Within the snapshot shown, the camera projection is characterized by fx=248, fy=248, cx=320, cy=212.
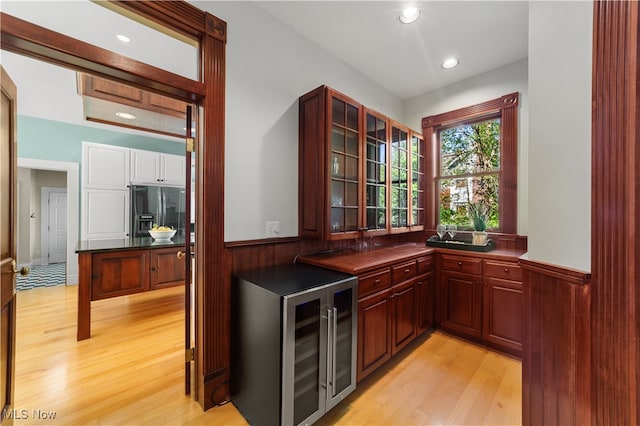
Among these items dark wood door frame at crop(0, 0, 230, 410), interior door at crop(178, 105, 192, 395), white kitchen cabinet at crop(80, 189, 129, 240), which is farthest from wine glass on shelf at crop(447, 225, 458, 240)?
white kitchen cabinet at crop(80, 189, 129, 240)

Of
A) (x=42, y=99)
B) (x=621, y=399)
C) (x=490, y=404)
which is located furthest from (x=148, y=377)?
(x=42, y=99)

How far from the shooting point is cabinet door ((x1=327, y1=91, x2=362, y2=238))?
2104 millimetres

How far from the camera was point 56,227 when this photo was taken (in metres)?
6.49

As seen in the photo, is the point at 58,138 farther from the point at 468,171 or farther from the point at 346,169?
the point at 468,171

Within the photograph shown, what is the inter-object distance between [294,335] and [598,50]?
188 centimetres

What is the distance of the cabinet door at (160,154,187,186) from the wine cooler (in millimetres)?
4265

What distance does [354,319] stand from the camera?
5.70 ft

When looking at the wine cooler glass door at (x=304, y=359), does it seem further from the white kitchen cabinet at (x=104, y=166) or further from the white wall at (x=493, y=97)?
the white kitchen cabinet at (x=104, y=166)

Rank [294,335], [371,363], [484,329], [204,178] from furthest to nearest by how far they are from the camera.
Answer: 1. [484,329]
2. [371,363]
3. [204,178]
4. [294,335]

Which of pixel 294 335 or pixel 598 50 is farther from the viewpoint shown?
pixel 294 335

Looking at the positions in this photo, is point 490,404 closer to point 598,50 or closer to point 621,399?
point 621,399

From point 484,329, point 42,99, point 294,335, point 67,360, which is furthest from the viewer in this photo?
point 42,99

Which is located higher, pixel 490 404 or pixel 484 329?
pixel 484 329

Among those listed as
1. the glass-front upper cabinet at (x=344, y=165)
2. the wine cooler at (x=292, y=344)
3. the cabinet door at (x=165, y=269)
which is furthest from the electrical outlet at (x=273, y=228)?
the cabinet door at (x=165, y=269)
